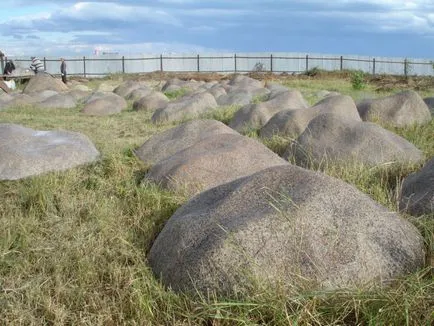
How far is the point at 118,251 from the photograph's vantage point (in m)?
3.92

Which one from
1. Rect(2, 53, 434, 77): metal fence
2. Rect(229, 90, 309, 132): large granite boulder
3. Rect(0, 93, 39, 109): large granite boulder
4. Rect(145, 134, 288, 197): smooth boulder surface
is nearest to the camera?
Rect(145, 134, 288, 197): smooth boulder surface

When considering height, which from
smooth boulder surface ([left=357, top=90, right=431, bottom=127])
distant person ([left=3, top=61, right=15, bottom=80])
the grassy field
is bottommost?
the grassy field

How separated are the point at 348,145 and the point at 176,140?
1.97m

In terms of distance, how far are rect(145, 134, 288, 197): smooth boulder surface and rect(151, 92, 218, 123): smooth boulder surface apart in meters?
6.65

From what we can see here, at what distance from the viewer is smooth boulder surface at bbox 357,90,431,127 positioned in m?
9.48

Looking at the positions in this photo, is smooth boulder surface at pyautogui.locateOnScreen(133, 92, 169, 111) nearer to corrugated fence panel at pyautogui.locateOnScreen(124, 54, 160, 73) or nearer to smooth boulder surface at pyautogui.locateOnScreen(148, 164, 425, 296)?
smooth boulder surface at pyautogui.locateOnScreen(148, 164, 425, 296)

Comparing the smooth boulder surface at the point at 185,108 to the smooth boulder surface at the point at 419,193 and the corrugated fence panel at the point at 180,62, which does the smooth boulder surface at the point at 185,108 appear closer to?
the smooth boulder surface at the point at 419,193

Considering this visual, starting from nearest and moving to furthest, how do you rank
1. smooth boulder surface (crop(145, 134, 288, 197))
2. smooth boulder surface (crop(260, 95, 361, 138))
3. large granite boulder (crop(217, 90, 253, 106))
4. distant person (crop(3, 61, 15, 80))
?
smooth boulder surface (crop(145, 134, 288, 197))
smooth boulder surface (crop(260, 95, 361, 138))
large granite boulder (crop(217, 90, 253, 106))
distant person (crop(3, 61, 15, 80))

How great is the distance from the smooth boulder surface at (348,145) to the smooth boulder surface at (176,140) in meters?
0.96

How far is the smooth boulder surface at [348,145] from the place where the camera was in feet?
20.1

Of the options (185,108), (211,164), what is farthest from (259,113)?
(211,164)

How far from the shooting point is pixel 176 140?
718 centimetres

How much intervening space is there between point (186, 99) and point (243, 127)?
411cm

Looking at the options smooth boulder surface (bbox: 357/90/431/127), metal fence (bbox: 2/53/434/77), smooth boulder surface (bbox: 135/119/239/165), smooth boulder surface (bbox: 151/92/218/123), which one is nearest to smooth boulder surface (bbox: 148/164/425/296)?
smooth boulder surface (bbox: 135/119/239/165)
